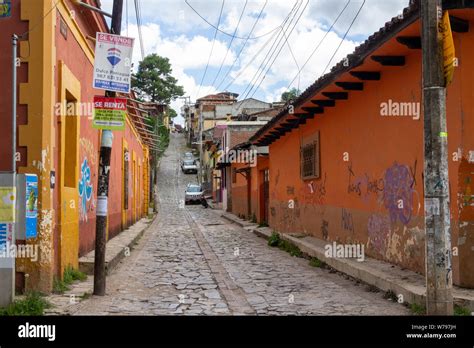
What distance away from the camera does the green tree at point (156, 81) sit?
6781 cm

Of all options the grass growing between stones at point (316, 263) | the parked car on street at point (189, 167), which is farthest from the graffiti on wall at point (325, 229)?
the parked car on street at point (189, 167)

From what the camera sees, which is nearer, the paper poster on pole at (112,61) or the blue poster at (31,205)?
the blue poster at (31,205)

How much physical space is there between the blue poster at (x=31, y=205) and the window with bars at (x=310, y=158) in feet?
26.3

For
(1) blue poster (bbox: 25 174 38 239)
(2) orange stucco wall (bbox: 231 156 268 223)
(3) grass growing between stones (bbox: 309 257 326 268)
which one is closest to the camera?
(1) blue poster (bbox: 25 174 38 239)

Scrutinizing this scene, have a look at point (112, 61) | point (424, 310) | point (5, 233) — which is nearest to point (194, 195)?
point (112, 61)

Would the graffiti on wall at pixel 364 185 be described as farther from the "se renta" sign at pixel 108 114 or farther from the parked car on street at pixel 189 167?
the parked car on street at pixel 189 167

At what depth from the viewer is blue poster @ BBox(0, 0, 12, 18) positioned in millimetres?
7461

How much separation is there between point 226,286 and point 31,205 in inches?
136

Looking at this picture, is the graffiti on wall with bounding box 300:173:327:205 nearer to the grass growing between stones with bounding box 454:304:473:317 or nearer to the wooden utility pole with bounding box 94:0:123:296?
the wooden utility pole with bounding box 94:0:123:296

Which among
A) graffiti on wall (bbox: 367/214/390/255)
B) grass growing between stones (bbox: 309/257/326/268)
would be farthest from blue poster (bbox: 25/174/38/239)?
grass growing between stones (bbox: 309/257/326/268)

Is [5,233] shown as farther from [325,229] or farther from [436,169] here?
[325,229]

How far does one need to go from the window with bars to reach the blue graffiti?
5.76 metres

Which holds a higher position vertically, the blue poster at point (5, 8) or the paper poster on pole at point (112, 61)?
the blue poster at point (5, 8)
